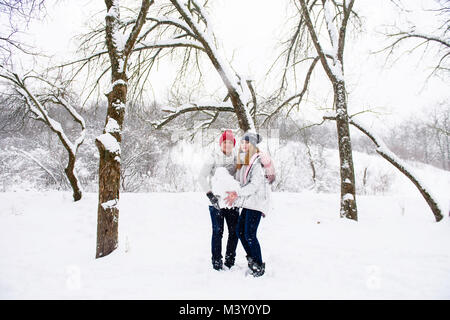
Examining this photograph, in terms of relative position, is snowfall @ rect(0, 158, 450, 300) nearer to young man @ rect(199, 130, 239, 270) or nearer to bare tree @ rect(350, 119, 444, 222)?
young man @ rect(199, 130, 239, 270)

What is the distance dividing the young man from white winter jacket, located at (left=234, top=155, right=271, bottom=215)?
24cm

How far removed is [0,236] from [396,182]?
33.0 meters

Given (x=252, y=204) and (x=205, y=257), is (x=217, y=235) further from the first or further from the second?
(x=205, y=257)

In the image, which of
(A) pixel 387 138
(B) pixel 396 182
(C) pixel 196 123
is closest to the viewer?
(C) pixel 196 123

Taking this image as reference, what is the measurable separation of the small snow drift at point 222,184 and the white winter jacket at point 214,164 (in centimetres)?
7

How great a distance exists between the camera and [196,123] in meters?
8.69

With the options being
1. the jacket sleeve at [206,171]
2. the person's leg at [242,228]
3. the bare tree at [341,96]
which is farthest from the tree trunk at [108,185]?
the bare tree at [341,96]

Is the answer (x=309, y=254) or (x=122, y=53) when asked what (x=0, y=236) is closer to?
(x=122, y=53)

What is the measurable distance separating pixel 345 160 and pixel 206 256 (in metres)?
4.65

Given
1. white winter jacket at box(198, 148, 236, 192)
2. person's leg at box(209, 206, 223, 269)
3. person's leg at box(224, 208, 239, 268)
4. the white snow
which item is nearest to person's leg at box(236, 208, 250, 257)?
person's leg at box(224, 208, 239, 268)

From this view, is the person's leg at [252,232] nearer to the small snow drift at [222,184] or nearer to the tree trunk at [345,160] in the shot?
the small snow drift at [222,184]

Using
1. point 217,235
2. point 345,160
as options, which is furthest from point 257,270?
point 345,160

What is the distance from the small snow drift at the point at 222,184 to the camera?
2.94m
